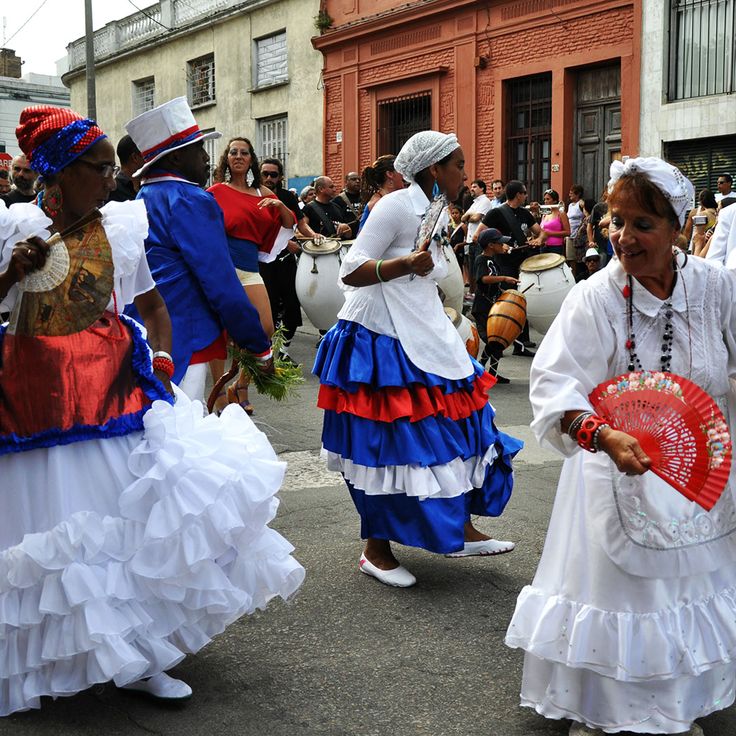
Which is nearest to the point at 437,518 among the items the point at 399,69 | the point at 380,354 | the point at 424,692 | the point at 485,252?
the point at 380,354

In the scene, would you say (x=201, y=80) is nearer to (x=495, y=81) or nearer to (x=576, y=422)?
(x=495, y=81)

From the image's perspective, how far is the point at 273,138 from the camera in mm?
27531

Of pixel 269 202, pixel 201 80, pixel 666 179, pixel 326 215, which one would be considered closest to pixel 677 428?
pixel 666 179

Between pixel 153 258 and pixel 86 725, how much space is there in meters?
2.17

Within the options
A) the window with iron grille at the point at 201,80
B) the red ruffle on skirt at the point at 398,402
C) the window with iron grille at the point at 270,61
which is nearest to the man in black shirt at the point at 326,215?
the red ruffle on skirt at the point at 398,402

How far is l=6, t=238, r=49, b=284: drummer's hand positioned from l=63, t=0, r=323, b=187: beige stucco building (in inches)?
910

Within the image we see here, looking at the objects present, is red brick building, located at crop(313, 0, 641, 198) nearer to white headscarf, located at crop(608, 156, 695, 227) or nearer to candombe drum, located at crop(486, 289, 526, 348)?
candombe drum, located at crop(486, 289, 526, 348)

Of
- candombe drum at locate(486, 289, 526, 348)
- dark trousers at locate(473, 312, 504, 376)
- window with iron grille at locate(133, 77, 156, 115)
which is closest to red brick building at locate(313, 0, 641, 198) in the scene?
dark trousers at locate(473, 312, 504, 376)

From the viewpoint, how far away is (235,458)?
328 centimetres

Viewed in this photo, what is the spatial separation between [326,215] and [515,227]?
2348 millimetres

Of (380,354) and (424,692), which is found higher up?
(380,354)

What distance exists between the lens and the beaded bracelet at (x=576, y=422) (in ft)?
9.29

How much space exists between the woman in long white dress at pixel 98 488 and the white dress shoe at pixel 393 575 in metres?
1.09

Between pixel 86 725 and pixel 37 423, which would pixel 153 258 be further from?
pixel 86 725
